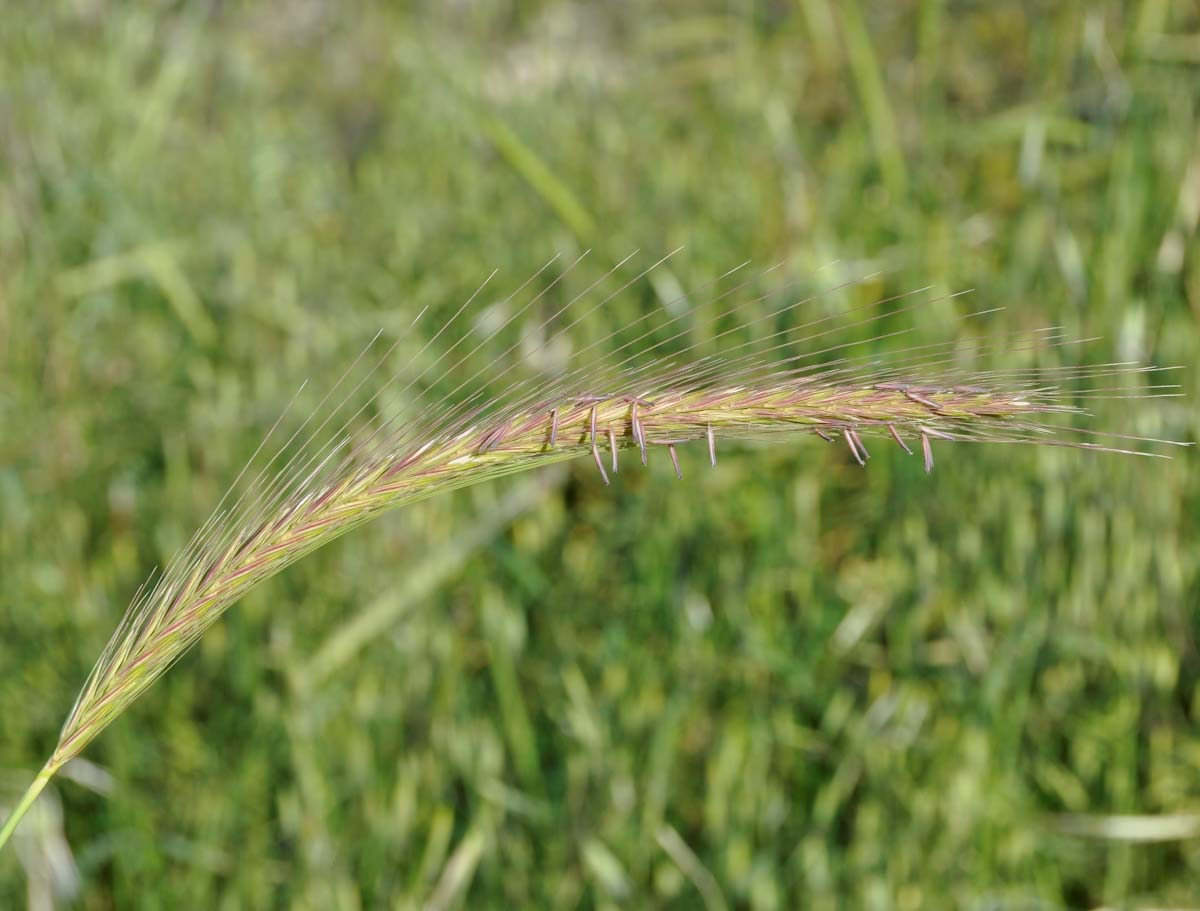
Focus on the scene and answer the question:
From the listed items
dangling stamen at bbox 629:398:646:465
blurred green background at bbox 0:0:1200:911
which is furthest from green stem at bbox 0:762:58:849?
blurred green background at bbox 0:0:1200:911

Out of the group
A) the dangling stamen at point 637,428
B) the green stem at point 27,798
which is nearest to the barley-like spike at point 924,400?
the dangling stamen at point 637,428

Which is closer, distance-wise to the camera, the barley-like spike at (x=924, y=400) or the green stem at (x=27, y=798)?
the green stem at (x=27, y=798)

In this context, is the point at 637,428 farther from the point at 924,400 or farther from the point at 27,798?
the point at 27,798

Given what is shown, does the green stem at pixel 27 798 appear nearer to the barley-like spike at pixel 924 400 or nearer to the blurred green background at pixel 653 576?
the barley-like spike at pixel 924 400

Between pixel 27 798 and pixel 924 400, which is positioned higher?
pixel 924 400

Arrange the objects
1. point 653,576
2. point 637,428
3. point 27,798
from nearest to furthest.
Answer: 1. point 27,798
2. point 637,428
3. point 653,576

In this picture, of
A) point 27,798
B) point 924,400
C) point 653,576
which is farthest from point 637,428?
point 653,576

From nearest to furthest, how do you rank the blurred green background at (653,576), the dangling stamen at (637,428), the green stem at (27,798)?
the green stem at (27,798), the dangling stamen at (637,428), the blurred green background at (653,576)

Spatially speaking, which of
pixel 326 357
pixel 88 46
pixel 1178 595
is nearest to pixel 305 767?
pixel 326 357

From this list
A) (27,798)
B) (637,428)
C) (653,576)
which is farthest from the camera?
(653,576)
